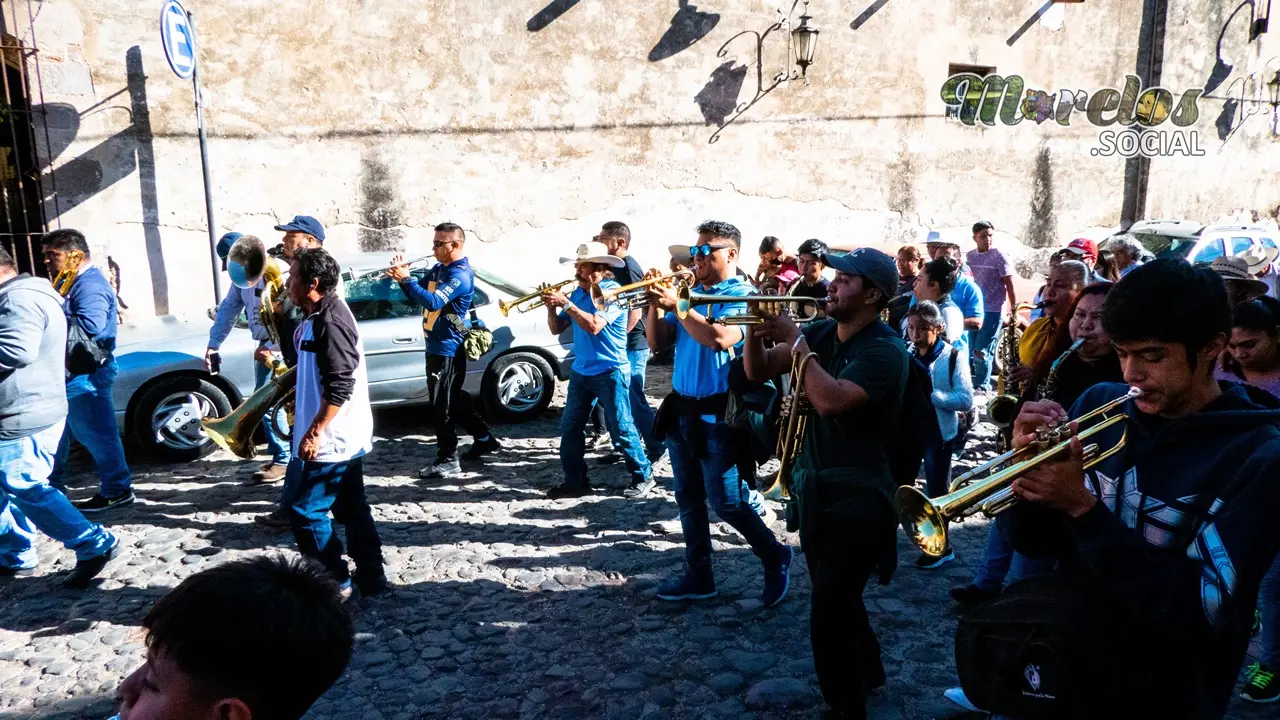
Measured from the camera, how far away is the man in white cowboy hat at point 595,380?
636cm

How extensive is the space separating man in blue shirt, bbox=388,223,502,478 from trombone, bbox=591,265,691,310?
104 cm

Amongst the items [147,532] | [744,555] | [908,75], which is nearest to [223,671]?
[744,555]

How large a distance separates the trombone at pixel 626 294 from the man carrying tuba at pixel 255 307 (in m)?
2.03

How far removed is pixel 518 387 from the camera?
8602 mm

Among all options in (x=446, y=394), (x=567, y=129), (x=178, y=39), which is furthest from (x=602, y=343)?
(x=567, y=129)

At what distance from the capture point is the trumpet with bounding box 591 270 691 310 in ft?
18.9

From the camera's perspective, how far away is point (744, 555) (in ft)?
17.8

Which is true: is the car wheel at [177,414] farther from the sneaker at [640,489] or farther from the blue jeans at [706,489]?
the blue jeans at [706,489]

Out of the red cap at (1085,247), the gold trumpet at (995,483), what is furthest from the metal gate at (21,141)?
the red cap at (1085,247)

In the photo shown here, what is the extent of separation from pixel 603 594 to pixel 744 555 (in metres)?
0.93

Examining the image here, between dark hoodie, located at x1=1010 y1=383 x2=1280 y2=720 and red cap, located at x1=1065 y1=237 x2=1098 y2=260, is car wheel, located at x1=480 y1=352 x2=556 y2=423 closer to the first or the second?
red cap, located at x1=1065 y1=237 x2=1098 y2=260

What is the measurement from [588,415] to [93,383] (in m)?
3.17

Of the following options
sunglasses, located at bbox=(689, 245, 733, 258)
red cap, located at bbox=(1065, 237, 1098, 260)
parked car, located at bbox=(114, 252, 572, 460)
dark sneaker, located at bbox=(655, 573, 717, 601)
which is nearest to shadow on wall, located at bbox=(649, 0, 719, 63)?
parked car, located at bbox=(114, 252, 572, 460)

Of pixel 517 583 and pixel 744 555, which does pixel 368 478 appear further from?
pixel 744 555
